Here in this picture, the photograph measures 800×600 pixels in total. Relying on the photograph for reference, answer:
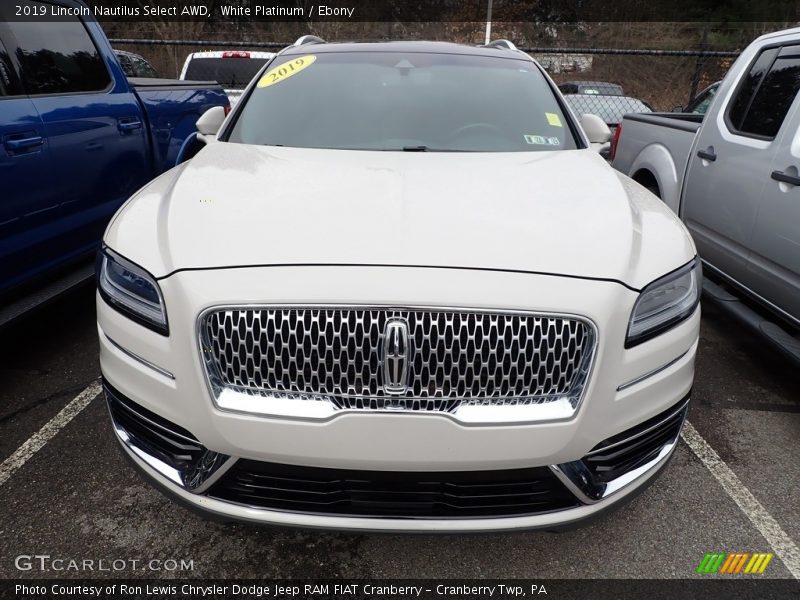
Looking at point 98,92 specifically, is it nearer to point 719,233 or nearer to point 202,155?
point 202,155

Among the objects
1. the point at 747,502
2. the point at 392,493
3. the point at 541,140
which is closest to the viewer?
the point at 392,493

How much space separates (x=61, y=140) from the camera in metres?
3.11

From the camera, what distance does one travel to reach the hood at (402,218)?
1690 mm

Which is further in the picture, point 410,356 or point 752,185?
point 752,185

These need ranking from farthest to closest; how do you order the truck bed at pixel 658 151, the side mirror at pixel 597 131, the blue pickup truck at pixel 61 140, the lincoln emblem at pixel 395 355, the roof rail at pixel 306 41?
the truck bed at pixel 658 151
the roof rail at pixel 306 41
the side mirror at pixel 597 131
the blue pickup truck at pixel 61 140
the lincoln emblem at pixel 395 355

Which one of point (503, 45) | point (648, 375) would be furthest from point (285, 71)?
point (648, 375)

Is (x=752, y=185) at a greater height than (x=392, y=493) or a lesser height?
greater

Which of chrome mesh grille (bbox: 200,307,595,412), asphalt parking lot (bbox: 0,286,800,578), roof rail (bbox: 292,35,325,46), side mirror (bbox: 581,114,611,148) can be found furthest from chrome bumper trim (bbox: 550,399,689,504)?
roof rail (bbox: 292,35,325,46)

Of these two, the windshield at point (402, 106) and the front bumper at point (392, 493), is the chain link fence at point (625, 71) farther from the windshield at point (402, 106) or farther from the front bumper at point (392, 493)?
the front bumper at point (392, 493)

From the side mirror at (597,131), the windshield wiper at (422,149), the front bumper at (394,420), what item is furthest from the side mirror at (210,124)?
the side mirror at (597,131)

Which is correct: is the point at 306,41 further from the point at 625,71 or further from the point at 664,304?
the point at 625,71

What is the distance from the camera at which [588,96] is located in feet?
40.1

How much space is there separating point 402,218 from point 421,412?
64 centimetres

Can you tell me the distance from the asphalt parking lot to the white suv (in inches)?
9.1
